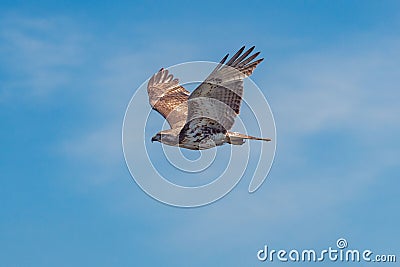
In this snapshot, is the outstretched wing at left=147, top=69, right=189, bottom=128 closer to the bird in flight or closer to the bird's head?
the bird in flight

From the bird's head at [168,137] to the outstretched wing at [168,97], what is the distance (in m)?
1.16

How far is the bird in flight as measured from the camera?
87.8 ft

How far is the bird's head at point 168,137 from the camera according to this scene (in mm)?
28891

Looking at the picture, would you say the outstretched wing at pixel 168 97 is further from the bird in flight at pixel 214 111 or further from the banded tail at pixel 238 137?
the banded tail at pixel 238 137

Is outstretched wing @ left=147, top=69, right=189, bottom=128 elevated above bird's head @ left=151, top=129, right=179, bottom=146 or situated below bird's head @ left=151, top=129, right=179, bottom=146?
above

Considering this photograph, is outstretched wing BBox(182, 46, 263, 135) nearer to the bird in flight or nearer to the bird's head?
the bird in flight

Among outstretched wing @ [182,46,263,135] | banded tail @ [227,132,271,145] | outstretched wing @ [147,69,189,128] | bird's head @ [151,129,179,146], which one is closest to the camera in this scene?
outstretched wing @ [182,46,263,135]

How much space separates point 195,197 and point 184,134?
2.30m

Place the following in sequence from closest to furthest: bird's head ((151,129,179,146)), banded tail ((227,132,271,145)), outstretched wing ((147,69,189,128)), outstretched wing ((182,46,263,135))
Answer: outstretched wing ((182,46,263,135))
banded tail ((227,132,271,145))
bird's head ((151,129,179,146))
outstretched wing ((147,69,189,128))

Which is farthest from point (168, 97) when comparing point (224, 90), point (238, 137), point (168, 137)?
point (224, 90)

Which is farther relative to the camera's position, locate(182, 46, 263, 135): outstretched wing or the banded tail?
the banded tail

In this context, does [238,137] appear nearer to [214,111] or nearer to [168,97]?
[214,111]

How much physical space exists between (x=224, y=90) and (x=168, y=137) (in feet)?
10.9

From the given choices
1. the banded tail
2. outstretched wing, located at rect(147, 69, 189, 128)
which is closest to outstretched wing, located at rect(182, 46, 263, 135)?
the banded tail
